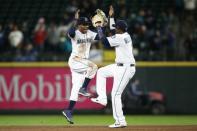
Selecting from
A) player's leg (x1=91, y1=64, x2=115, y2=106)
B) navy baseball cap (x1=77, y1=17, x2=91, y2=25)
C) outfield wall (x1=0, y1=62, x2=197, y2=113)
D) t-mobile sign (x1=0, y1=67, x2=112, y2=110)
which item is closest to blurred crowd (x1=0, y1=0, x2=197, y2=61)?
outfield wall (x1=0, y1=62, x2=197, y2=113)

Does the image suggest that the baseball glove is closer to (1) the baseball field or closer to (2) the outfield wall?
(1) the baseball field

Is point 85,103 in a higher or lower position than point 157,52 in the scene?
lower

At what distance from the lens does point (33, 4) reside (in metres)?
24.6

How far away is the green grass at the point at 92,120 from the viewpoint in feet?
62.5

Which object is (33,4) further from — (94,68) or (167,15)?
(94,68)

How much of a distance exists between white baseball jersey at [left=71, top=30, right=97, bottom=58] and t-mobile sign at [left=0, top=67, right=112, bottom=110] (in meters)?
5.76

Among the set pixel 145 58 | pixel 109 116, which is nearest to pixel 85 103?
pixel 109 116

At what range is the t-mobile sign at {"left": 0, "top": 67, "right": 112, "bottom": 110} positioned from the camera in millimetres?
22281

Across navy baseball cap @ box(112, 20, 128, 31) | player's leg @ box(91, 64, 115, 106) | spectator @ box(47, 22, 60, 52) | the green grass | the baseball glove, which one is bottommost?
the green grass

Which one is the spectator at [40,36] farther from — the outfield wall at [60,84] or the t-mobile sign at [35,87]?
the t-mobile sign at [35,87]

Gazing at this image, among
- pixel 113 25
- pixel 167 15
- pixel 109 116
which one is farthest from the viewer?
pixel 167 15

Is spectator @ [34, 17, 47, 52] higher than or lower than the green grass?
higher

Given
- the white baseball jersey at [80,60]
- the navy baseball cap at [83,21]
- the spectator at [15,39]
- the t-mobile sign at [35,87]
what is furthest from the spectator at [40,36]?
the navy baseball cap at [83,21]

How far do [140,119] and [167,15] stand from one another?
16.3 ft
